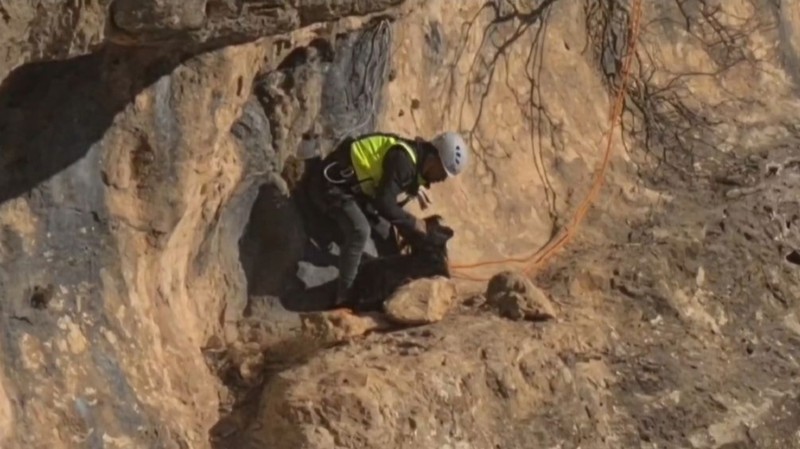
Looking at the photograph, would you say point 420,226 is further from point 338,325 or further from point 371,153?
point 338,325

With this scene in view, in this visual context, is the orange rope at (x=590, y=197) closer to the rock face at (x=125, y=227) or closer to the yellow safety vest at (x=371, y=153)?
the yellow safety vest at (x=371, y=153)

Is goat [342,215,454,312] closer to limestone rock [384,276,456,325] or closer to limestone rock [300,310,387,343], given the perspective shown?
limestone rock [384,276,456,325]

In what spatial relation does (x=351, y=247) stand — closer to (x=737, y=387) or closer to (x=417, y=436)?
(x=417, y=436)

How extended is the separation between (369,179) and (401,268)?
0.50 m

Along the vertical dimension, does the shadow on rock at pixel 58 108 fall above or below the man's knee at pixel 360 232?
above

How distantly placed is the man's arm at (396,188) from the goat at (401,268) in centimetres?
10

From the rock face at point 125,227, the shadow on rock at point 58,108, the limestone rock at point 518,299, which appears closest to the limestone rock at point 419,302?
the limestone rock at point 518,299

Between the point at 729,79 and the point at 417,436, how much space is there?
5.39 metres

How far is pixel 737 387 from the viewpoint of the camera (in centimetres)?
704

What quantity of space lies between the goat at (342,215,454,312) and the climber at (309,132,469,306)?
2.5 inches

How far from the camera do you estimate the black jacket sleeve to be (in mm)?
7109

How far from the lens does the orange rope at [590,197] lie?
811cm

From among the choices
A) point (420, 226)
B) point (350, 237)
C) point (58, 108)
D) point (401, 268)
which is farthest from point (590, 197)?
point (58, 108)

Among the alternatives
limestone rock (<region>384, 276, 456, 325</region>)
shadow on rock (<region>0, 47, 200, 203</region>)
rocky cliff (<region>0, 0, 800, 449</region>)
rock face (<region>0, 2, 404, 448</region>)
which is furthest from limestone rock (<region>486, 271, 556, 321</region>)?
shadow on rock (<region>0, 47, 200, 203</region>)
